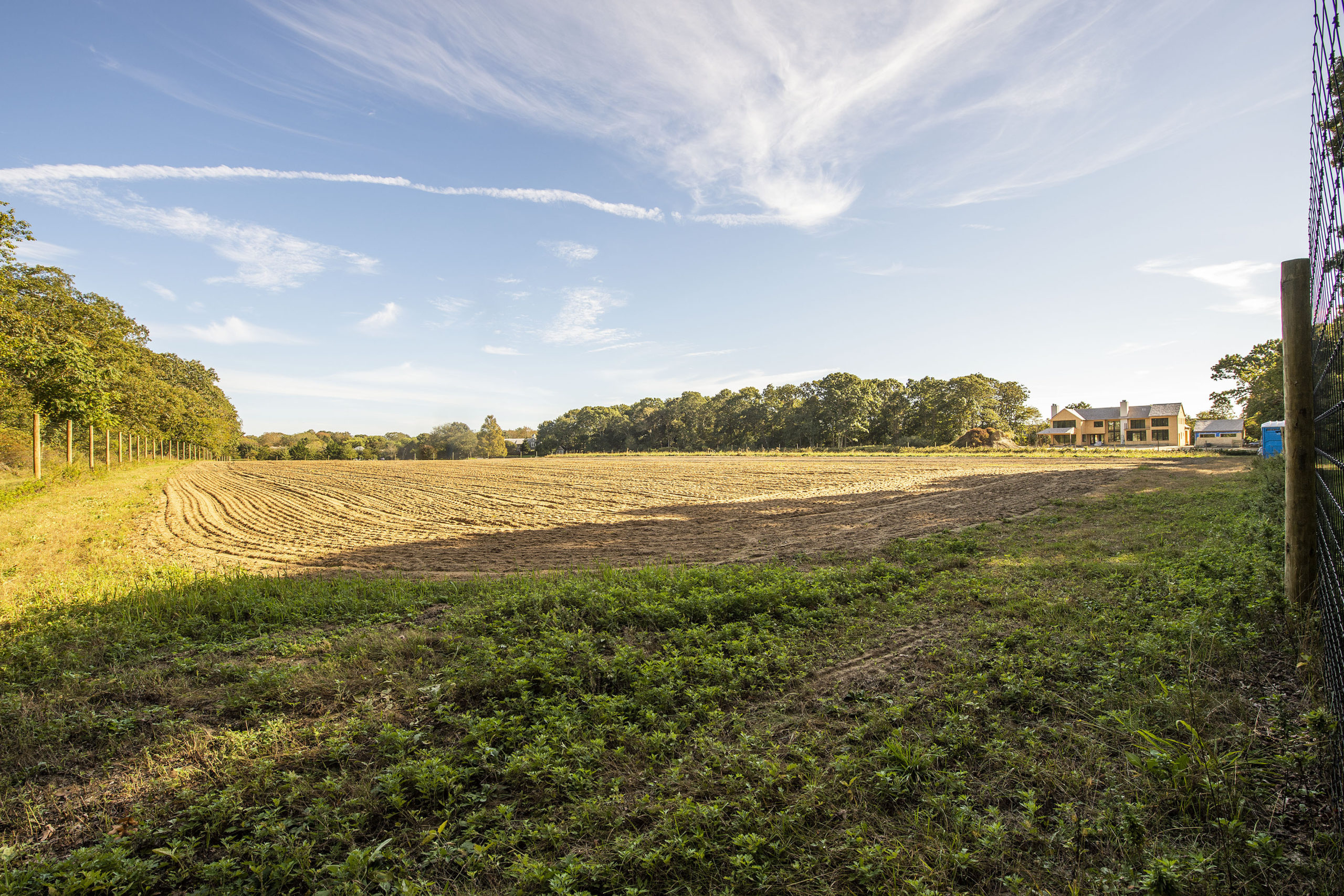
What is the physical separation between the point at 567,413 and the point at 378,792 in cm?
12931

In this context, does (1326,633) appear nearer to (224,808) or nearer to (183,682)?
(224,808)

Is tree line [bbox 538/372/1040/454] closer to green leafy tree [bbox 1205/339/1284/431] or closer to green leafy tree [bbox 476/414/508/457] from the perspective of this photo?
green leafy tree [bbox 476/414/508/457]

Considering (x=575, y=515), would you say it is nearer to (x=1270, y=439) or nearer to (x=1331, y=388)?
(x=1331, y=388)

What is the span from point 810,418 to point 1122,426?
50214 mm

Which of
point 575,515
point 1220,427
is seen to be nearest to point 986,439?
point 1220,427

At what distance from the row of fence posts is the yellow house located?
10813 centimetres

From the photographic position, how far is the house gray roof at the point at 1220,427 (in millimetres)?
91537

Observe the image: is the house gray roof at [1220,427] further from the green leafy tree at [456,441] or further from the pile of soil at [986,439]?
the green leafy tree at [456,441]

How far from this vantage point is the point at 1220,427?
93.9 meters

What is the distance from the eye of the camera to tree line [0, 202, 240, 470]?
69.1 feet

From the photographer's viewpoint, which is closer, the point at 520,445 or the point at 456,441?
the point at 456,441

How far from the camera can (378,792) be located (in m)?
3.57

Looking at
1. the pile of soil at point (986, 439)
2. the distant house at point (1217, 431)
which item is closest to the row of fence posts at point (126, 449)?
the pile of soil at point (986, 439)

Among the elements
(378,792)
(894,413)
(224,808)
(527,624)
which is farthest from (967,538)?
(894,413)
